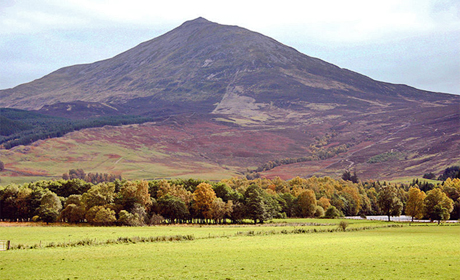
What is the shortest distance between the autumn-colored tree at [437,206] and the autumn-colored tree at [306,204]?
33794mm

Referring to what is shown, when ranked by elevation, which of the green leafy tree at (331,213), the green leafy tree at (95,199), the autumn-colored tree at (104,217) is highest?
the green leafy tree at (95,199)

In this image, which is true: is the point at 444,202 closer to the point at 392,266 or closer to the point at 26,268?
the point at 392,266

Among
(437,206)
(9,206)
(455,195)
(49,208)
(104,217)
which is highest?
(455,195)

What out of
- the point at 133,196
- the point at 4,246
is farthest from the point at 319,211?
the point at 4,246

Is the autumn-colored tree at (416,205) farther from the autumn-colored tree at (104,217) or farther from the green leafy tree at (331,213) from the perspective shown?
the autumn-colored tree at (104,217)

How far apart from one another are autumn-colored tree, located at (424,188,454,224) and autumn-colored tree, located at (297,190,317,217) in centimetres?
3379

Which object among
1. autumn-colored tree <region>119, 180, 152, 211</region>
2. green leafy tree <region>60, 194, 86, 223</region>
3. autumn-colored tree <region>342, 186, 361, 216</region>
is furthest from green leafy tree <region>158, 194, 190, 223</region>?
autumn-colored tree <region>342, 186, 361, 216</region>

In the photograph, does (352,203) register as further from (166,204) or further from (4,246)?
(4,246)

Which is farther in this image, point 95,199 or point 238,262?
point 95,199

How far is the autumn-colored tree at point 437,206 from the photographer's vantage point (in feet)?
392

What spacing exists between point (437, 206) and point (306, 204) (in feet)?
130

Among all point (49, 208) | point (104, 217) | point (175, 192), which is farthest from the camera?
point (175, 192)

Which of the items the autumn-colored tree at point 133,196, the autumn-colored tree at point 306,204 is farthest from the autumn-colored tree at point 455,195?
the autumn-colored tree at point 133,196

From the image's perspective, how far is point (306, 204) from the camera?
479 ft
